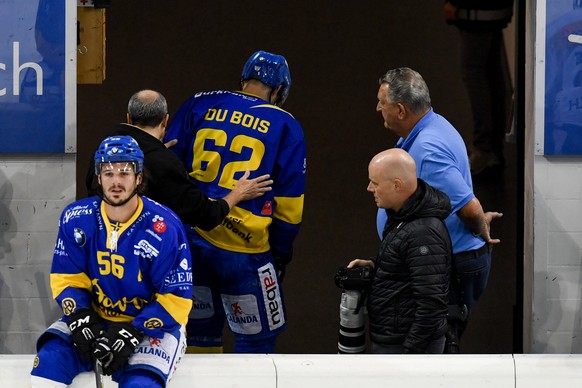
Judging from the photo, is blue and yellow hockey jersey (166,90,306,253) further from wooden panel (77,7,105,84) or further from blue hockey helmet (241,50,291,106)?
wooden panel (77,7,105,84)

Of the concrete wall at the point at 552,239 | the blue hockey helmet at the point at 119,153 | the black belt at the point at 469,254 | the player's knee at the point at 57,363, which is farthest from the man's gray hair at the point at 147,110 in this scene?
the concrete wall at the point at 552,239

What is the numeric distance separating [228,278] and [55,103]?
A: 1256 millimetres

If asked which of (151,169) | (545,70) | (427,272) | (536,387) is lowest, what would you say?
(536,387)

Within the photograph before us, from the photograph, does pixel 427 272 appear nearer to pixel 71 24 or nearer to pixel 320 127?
pixel 71 24

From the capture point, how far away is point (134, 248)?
4.67 metres

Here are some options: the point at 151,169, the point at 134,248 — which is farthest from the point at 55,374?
the point at 151,169

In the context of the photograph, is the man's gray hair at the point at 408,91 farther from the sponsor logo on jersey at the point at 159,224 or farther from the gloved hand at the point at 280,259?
the sponsor logo on jersey at the point at 159,224

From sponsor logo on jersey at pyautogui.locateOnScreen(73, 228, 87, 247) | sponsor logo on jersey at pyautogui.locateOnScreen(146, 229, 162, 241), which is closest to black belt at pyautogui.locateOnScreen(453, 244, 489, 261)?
sponsor logo on jersey at pyautogui.locateOnScreen(146, 229, 162, 241)

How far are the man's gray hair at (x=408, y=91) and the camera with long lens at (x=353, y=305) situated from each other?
2.64ft

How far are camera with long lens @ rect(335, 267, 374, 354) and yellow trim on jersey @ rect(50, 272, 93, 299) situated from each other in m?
1.07

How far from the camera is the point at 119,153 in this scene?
4672 mm

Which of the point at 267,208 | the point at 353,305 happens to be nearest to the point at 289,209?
the point at 267,208

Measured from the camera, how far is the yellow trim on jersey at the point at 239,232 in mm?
5742

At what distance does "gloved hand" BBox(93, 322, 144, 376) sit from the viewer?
4547 millimetres
